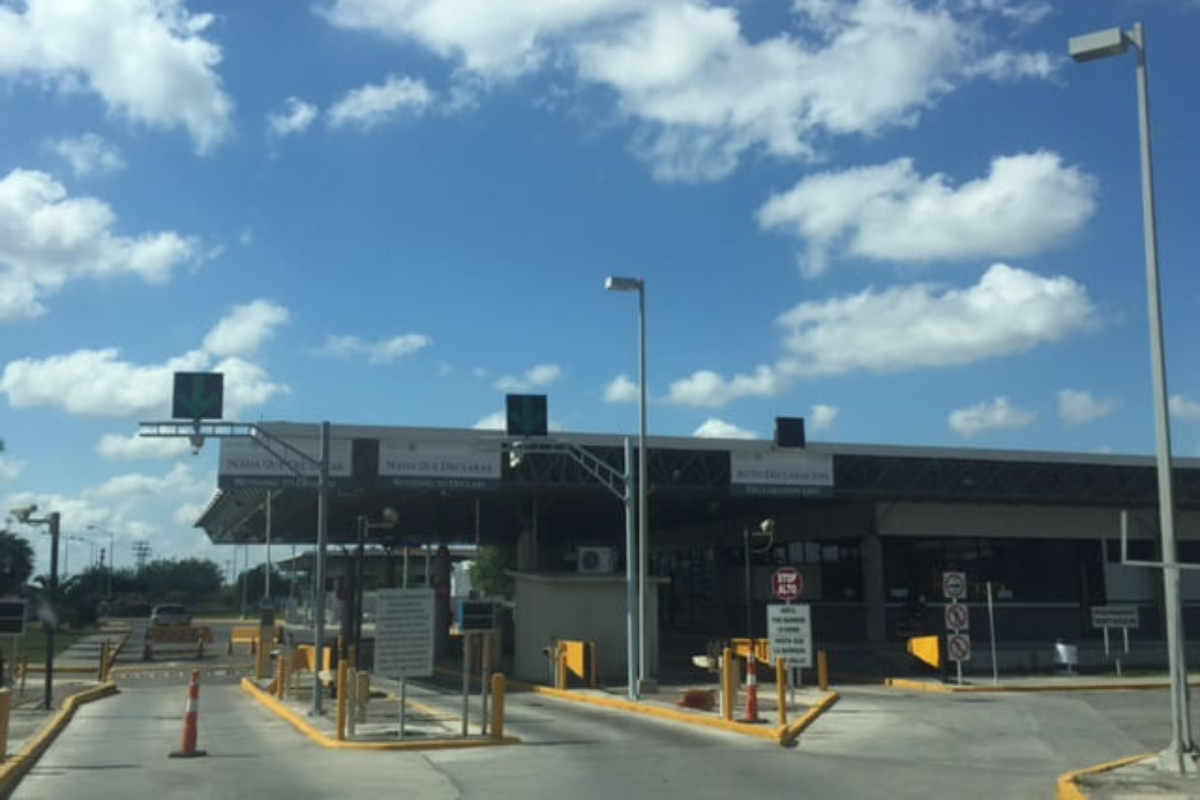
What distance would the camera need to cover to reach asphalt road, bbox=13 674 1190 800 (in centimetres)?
1228

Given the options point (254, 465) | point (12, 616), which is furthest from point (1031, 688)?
point (12, 616)

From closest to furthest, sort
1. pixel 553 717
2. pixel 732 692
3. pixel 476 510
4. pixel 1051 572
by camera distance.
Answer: pixel 732 692, pixel 553 717, pixel 1051 572, pixel 476 510

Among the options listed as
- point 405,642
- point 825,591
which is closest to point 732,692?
point 405,642

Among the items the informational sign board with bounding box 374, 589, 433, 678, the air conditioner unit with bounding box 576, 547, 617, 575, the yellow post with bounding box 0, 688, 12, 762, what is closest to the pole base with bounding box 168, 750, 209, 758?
the yellow post with bounding box 0, 688, 12, 762

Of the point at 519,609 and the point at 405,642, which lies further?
the point at 519,609

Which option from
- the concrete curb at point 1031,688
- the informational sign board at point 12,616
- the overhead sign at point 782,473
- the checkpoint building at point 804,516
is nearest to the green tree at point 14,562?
the checkpoint building at point 804,516

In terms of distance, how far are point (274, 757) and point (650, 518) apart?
4044cm

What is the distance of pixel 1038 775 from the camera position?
13273mm

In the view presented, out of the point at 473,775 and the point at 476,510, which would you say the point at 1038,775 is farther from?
the point at 476,510

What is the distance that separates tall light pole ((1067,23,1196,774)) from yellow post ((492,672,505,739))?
8.25m

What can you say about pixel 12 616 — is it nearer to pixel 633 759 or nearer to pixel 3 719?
pixel 3 719

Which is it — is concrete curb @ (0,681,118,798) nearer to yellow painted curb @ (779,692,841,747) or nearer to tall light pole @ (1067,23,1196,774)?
yellow painted curb @ (779,692,841,747)

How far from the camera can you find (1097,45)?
12.5 m

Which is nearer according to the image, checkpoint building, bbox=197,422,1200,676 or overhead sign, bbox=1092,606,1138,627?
overhead sign, bbox=1092,606,1138,627
